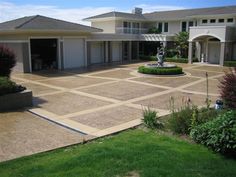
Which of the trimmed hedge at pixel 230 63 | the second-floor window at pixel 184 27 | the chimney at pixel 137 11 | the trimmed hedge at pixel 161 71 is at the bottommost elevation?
the trimmed hedge at pixel 161 71

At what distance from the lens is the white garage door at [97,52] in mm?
36709

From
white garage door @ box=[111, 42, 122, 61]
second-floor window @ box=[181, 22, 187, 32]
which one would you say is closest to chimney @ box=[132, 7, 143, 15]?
second-floor window @ box=[181, 22, 187, 32]

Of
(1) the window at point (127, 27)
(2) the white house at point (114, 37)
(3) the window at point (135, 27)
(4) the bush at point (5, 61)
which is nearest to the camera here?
(4) the bush at point (5, 61)

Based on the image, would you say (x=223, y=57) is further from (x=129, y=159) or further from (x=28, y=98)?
(x=129, y=159)

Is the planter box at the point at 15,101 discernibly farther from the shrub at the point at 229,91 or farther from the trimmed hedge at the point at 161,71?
the trimmed hedge at the point at 161,71

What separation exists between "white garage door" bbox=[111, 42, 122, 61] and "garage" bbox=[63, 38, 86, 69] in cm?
764

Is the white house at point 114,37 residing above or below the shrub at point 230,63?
above

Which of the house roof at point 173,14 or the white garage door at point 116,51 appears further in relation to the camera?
the white garage door at point 116,51

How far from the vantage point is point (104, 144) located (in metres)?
8.86

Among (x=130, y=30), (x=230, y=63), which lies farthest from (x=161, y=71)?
(x=130, y=30)

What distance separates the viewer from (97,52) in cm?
3738

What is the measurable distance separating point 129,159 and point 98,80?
16809mm

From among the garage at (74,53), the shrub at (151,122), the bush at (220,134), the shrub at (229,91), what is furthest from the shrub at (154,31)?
the bush at (220,134)

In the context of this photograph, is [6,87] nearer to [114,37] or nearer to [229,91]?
[229,91]
